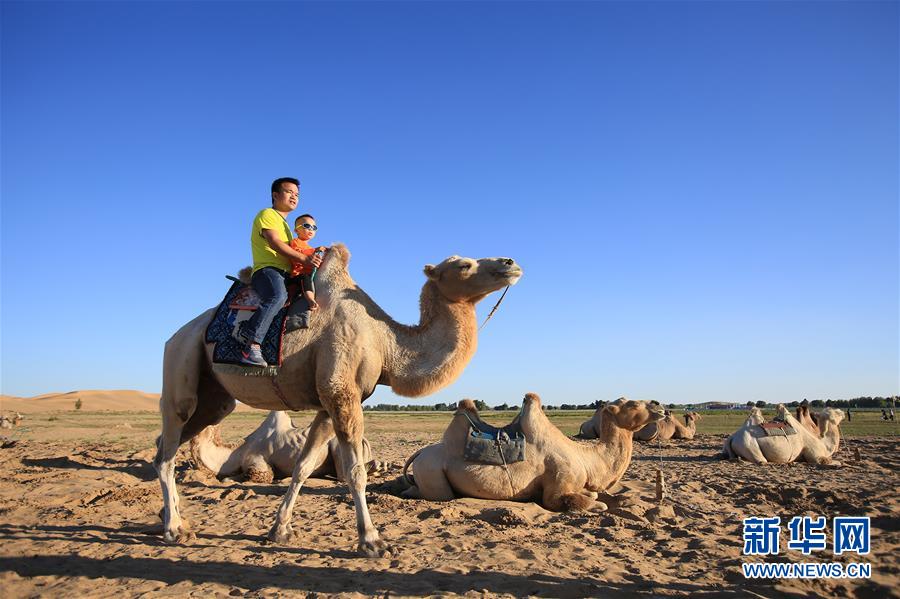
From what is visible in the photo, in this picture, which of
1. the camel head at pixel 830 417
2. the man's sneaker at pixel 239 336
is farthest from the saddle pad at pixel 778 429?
the man's sneaker at pixel 239 336

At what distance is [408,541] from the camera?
18.8 ft

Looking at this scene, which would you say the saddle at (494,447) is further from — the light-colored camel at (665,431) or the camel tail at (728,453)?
the light-colored camel at (665,431)

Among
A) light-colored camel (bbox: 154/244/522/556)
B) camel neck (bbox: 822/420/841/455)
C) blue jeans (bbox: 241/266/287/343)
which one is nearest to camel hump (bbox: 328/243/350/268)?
light-colored camel (bbox: 154/244/522/556)

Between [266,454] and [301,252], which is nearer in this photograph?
[301,252]

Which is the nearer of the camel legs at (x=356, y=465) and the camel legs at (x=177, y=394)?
the camel legs at (x=356, y=465)

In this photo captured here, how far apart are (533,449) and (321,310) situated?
3503mm

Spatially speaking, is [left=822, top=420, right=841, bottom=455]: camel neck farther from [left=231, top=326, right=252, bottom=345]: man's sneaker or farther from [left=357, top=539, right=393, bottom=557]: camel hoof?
[left=231, top=326, right=252, bottom=345]: man's sneaker

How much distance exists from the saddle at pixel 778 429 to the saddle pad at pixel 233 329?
11865mm

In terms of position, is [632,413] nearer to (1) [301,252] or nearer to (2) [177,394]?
(1) [301,252]

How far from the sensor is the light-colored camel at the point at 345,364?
17.9 ft

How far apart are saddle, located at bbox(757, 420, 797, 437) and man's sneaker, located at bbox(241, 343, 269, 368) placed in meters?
12.0

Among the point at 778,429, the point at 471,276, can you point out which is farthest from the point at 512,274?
the point at 778,429

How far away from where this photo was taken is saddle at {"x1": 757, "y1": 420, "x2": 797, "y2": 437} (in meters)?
13.1

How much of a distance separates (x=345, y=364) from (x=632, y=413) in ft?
14.8
